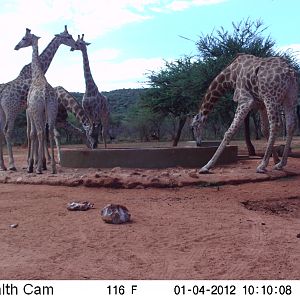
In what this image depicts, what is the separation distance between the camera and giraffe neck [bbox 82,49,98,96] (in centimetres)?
1386

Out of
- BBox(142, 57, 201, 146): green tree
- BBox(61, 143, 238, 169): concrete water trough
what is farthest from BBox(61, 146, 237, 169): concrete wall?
BBox(142, 57, 201, 146): green tree

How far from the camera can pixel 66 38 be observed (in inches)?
527

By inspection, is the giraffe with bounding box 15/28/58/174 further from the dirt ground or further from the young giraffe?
the young giraffe

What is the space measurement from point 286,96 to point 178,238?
5.83 meters

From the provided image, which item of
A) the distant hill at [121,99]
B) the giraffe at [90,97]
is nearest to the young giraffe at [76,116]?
the giraffe at [90,97]

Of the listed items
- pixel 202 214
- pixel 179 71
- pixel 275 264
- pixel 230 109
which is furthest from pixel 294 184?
pixel 179 71

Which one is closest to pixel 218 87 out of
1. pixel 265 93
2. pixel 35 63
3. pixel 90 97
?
pixel 265 93

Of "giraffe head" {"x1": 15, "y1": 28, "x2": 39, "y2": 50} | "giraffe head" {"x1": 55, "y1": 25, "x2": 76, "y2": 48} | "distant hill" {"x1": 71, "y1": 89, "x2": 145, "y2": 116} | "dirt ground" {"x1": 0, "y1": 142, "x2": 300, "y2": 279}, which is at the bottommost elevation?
"dirt ground" {"x1": 0, "y1": 142, "x2": 300, "y2": 279}

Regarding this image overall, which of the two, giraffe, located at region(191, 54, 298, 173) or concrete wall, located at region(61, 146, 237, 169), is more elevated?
giraffe, located at region(191, 54, 298, 173)

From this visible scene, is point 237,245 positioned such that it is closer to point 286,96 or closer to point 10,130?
point 286,96

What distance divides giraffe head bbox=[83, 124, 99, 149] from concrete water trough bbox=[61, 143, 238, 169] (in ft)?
7.09

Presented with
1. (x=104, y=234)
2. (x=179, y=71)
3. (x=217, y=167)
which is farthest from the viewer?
(x=179, y=71)

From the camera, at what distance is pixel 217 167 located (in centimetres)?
1130

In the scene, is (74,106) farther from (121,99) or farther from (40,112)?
(121,99)
